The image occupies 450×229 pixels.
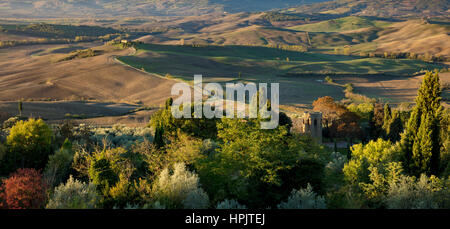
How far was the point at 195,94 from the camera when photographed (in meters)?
76.1

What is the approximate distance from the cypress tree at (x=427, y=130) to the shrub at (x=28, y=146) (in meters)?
22.7

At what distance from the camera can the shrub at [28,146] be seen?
1041 inches

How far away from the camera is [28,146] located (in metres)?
26.8

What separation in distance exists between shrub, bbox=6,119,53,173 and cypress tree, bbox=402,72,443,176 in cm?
2273

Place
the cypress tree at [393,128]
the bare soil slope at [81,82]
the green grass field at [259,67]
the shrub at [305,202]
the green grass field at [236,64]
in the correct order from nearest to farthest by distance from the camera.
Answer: the shrub at [305,202] → the cypress tree at [393,128] → the bare soil slope at [81,82] → the green grass field at [259,67] → the green grass field at [236,64]

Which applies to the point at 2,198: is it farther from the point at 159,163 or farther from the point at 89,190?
the point at 159,163

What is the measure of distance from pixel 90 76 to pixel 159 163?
73.3 m

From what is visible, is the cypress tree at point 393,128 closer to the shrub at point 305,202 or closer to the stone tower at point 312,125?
the stone tower at point 312,125

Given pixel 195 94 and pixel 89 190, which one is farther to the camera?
pixel 195 94

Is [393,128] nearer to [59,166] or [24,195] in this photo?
[59,166]

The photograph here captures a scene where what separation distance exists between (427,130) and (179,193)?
45.9 ft

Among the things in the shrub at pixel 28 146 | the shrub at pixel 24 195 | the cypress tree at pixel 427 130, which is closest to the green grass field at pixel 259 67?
the cypress tree at pixel 427 130
